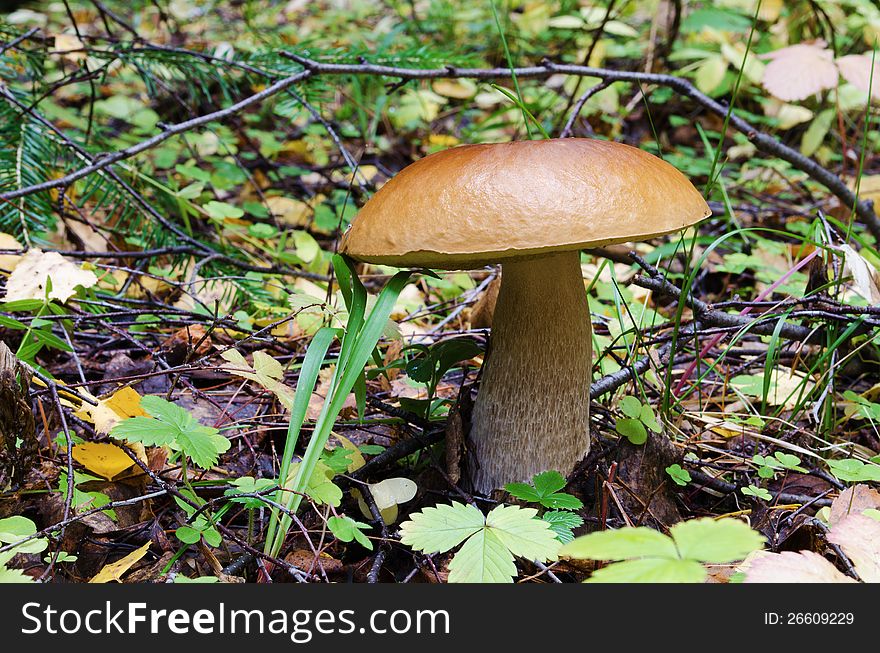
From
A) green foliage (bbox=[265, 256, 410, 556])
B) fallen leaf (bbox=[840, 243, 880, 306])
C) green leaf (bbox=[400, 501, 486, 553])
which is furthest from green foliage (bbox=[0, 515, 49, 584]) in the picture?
fallen leaf (bbox=[840, 243, 880, 306])

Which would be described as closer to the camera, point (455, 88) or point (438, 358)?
point (438, 358)

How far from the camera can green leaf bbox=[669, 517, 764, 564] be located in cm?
86

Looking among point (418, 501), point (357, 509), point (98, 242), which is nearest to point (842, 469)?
point (418, 501)

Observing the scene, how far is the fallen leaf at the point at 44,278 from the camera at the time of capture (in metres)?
1.70

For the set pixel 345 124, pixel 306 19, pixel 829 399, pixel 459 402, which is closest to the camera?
pixel 459 402

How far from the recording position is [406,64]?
2.45 m

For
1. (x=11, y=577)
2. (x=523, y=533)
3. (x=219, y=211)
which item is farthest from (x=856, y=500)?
(x=219, y=211)

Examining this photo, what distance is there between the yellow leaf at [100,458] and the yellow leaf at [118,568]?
198 mm

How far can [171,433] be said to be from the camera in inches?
46.9

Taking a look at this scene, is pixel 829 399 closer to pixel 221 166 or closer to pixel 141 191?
pixel 141 191

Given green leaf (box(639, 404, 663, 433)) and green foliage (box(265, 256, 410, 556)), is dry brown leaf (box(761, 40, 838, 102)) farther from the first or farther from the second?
green foliage (box(265, 256, 410, 556))

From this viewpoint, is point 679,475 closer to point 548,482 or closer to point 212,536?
point 548,482

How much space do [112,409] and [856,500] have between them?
1.52 meters

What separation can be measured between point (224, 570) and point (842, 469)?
1.24 metres
